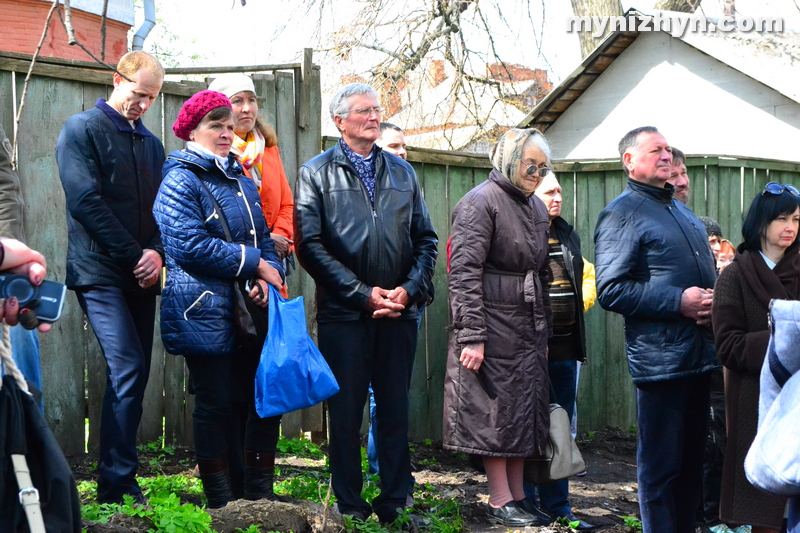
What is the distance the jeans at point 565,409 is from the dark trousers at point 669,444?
667mm

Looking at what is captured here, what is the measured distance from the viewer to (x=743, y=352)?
3670 millimetres

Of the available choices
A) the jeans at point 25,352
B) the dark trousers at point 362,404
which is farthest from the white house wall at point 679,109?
the jeans at point 25,352

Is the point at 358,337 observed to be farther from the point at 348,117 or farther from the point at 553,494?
the point at 553,494

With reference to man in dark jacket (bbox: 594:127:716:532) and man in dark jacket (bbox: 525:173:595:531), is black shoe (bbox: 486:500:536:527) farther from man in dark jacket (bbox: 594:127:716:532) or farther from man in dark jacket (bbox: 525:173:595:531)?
man in dark jacket (bbox: 594:127:716:532)

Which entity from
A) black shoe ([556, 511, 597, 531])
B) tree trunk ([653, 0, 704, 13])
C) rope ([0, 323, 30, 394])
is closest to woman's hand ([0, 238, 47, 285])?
rope ([0, 323, 30, 394])

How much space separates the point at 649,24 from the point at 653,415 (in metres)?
7.80

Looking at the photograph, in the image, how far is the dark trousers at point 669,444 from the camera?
13.7 ft

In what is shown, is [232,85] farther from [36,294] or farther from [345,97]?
[36,294]

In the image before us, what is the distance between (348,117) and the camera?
4.53 m

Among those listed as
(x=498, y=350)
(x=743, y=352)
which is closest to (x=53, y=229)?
(x=498, y=350)

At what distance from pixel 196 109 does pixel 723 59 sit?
7781 mm

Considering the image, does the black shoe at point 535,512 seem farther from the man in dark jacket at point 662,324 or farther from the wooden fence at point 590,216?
the wooden fence at point 590,216

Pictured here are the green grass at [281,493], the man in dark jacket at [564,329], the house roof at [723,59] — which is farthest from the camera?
the house roof at [723,59]

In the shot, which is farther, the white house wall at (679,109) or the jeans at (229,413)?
the white house wall at (679,109)
